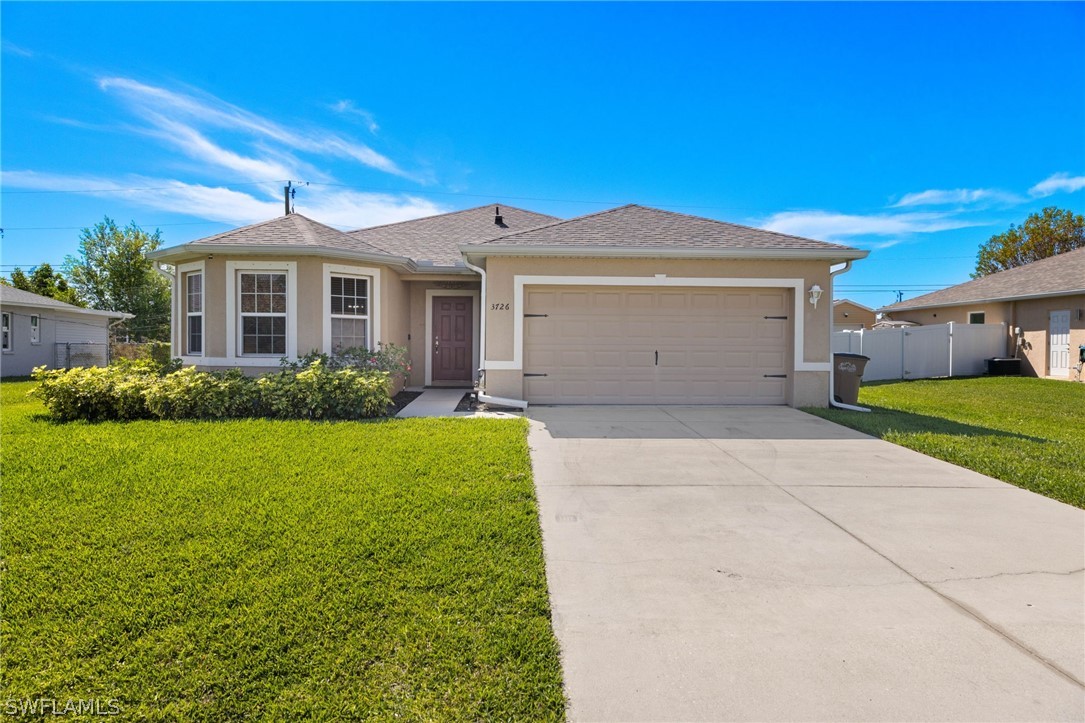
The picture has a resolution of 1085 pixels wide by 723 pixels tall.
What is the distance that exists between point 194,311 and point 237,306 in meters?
1.20

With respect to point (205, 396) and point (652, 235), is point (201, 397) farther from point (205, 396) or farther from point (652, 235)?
point (652, 235)

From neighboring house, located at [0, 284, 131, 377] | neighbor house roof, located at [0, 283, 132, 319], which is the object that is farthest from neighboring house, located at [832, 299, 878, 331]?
neighbor house roof, located at [0, 283, 132, 319]

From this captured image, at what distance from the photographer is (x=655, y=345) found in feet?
32.1

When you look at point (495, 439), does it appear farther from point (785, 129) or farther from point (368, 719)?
point (785, 129)

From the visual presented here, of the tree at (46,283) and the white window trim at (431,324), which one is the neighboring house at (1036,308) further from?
the tree at (46,283)

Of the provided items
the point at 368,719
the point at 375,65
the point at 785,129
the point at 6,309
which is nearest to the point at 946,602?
the point at 368,719

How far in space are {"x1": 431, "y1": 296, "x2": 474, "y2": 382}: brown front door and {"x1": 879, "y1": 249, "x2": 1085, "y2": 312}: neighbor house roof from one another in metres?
17.6

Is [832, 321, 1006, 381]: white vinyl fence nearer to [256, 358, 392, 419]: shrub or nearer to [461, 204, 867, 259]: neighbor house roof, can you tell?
[461, 204, 867, 259]: neighbor house roof

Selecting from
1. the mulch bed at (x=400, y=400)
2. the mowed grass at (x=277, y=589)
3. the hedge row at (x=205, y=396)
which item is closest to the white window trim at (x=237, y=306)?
the hedge row at (x=205, y=396)

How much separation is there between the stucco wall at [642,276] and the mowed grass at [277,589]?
14.0 feet

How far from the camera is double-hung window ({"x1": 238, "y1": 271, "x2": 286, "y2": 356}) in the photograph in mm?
9531

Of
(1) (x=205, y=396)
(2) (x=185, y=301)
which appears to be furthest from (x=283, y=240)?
(1) (x=205, y=396)

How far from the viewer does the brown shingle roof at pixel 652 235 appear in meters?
9.30

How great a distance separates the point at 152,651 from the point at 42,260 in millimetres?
41920
